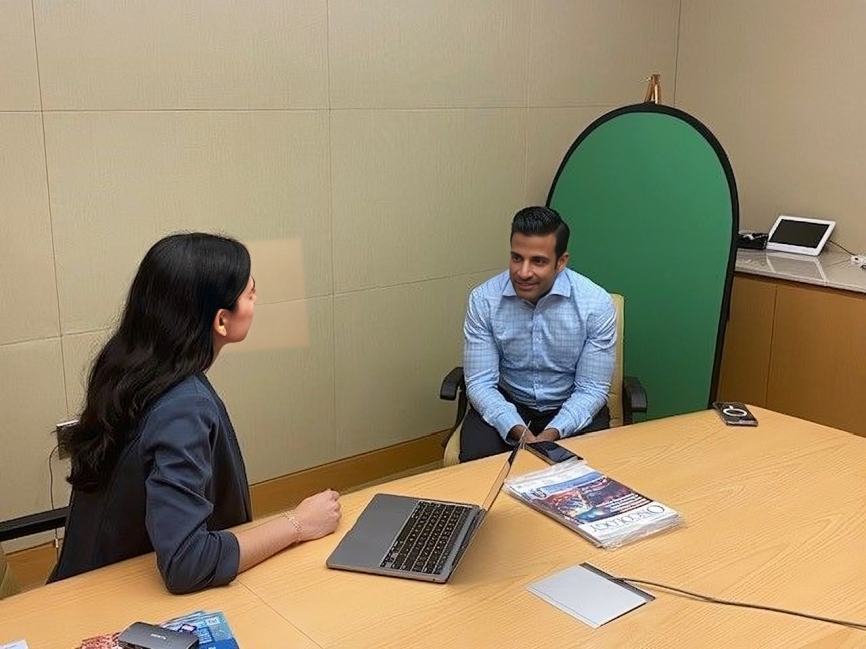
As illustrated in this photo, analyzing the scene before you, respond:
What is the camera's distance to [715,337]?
323 cm

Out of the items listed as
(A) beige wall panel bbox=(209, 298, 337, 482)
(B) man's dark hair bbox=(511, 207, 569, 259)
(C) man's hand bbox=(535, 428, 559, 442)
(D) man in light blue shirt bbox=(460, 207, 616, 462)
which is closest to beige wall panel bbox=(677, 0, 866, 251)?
(D) man in light blue shirt bbox=(460, 207, 616, 462)

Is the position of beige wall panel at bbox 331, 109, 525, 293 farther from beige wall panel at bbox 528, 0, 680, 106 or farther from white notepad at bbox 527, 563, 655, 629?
white notepad at bbox 527, 563, 655, 629

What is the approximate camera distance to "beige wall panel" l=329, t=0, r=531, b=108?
3139 millimetres

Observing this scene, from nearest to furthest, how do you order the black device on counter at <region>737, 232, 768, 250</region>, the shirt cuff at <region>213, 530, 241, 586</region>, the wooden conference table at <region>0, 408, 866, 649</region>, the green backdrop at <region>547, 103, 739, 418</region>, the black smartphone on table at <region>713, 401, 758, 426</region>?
the wooden conference table at <region>0, 408, 866, 649</region> → the shirt cuff at <region>213, 530, 241, 586</region> → the black smartphone on table at <region>713, 401, 758, 426</region> → the green backdrop at <region>547, 103, 739, 418</region> → the black device on counter at <region>737, 232, 768, 250</region>

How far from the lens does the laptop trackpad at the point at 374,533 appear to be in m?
1.59

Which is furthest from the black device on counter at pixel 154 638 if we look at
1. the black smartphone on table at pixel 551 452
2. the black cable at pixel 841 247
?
the black cable at pixel 841 247

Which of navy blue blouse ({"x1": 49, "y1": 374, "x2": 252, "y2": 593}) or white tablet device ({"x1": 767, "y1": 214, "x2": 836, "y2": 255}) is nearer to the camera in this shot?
navy blue blouse ({"x1": 49, "y1": 374, "x2": 252, "y2": 593})

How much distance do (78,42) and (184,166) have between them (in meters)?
0.47

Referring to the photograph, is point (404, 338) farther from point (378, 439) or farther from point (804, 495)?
point (804, 495)

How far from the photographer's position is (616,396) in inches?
123

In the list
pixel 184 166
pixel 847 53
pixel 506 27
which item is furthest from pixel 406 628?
pixel 847 53

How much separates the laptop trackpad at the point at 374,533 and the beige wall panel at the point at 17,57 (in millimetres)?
1573

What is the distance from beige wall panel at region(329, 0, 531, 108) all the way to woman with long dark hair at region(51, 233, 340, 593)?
166 cm

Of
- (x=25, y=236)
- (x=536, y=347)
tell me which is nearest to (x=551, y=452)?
(x=536, y=347)
